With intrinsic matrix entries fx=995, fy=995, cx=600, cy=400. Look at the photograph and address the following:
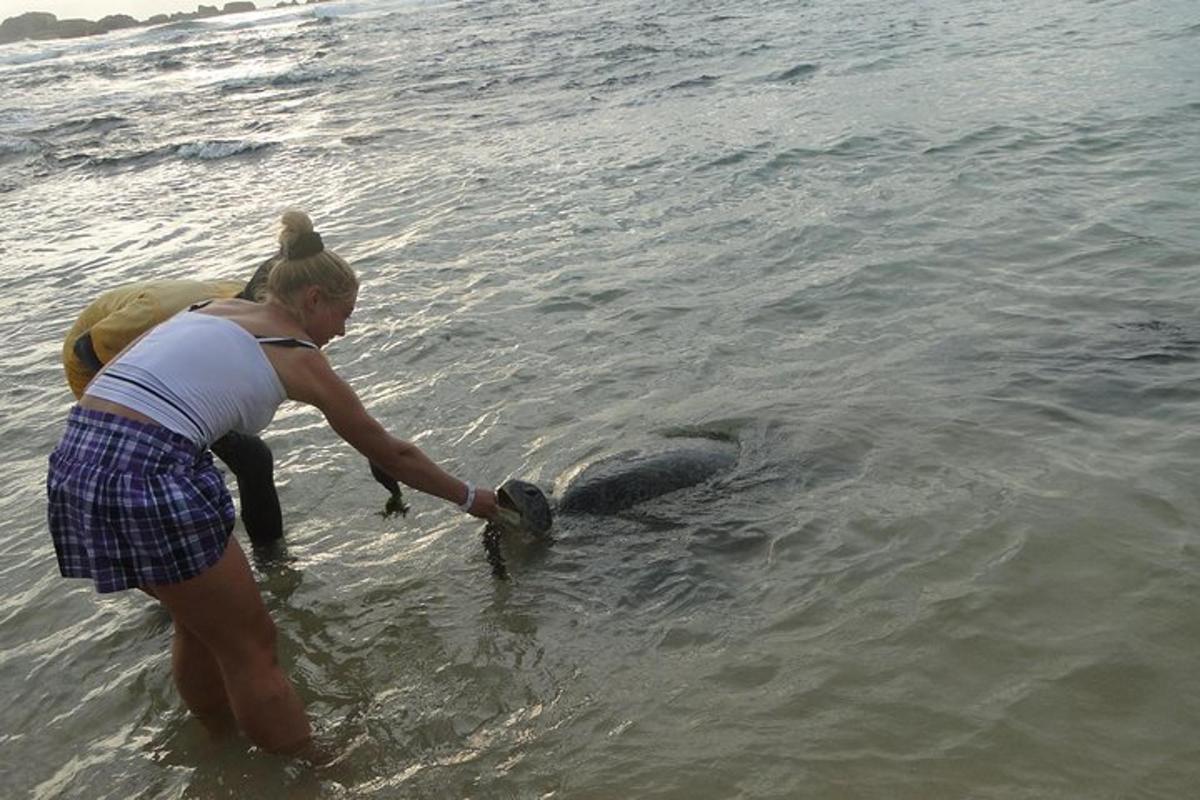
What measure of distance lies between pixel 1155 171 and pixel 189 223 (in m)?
10.3

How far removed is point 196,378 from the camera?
3127mm

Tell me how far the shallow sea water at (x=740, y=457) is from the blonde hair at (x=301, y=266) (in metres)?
1.66

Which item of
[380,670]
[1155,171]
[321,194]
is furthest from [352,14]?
[380,670]

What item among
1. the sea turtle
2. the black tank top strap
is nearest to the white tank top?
the black tank top strap

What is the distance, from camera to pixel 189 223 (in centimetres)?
1177

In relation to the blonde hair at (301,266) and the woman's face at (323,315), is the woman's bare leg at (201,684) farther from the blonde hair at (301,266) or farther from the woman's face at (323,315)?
the blonde hair at (301,266)

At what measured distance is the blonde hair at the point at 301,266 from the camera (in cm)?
331

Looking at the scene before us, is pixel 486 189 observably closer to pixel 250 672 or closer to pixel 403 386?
pixel 403 386

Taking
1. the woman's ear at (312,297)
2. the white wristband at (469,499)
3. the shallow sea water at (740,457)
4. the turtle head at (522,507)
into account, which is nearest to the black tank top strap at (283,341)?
the woman's ear at (312,297)

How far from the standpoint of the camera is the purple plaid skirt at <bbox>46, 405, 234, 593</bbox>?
300 cm

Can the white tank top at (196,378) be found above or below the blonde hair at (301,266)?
below

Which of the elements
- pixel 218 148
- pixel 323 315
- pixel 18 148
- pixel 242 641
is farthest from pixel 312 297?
pixel 18 148

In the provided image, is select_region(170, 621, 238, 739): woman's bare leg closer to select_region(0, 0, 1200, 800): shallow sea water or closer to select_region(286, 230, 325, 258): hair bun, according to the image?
select_region(0, 0, 1200, 800): shallow sea water

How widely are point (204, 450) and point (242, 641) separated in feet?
2.13
